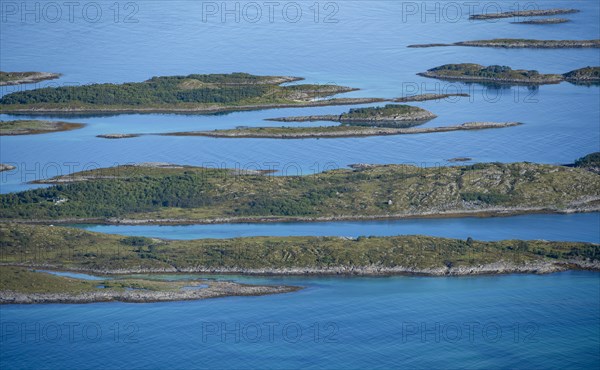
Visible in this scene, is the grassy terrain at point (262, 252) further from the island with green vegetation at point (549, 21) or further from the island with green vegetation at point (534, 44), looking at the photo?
the island with green vegetation at point (549, 21)

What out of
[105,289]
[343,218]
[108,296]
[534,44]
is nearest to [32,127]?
[343,218]

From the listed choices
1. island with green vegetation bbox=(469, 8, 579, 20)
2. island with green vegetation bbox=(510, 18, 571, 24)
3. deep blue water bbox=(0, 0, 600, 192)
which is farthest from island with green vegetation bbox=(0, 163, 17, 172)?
island with green vegetation bbox=(469, 8, 579, 20)

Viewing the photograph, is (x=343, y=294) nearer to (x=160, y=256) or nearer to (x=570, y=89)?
(x=160, y=256)

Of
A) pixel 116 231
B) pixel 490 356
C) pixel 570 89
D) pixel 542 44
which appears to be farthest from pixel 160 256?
pixel 542 44

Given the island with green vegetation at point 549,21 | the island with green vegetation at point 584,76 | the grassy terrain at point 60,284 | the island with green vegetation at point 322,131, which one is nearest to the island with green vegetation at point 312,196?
the grassy terrain at point 60,284

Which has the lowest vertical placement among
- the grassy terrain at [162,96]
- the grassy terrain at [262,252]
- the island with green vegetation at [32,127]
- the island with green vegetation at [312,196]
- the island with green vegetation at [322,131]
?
the grassy terrain at [262,252]

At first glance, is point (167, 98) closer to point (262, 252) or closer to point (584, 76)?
point (584, 76)
